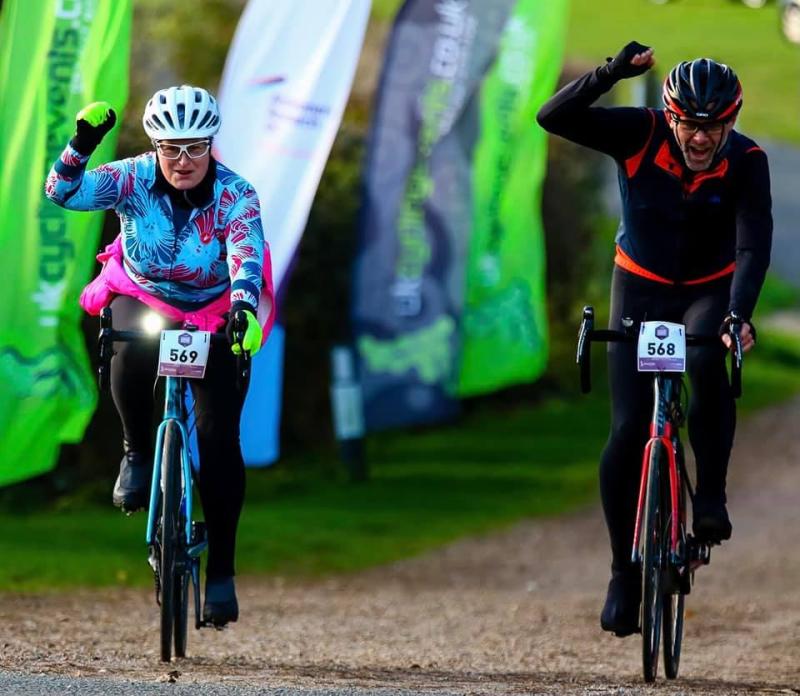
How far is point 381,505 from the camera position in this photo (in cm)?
1384

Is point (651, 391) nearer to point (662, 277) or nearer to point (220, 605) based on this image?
point (662, 277)

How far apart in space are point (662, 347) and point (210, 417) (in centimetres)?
181

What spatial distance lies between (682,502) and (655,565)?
1.11 ft

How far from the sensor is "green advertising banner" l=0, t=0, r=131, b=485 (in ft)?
32.3

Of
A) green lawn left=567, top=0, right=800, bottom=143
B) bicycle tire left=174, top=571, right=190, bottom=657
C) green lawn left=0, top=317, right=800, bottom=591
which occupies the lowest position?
green lawn left=0, top=317, right=800, bottom=591

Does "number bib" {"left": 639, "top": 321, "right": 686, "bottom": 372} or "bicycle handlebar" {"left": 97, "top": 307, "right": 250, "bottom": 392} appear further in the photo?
"number bib" {"left": 639, "top": 321, "right": 686, "bottom": 372}

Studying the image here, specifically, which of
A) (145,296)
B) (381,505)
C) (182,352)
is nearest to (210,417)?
(182,352)

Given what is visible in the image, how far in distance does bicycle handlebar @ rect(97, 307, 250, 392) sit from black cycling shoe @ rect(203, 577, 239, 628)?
0.82 m

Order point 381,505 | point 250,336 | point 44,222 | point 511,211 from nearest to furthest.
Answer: point 250,336
point 44,222
point 381,505
point 511,211

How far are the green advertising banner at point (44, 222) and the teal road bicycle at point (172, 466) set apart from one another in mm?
2829

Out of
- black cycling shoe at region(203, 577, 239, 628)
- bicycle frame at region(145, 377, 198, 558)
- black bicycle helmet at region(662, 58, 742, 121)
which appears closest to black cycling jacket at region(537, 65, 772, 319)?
black bicycle helmet at region(662, 58, 742, 121)

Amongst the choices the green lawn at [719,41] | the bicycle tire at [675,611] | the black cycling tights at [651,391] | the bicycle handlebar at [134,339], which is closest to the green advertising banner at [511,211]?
the bicycle tire at [675,611]

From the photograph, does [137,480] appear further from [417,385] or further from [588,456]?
[588,456]

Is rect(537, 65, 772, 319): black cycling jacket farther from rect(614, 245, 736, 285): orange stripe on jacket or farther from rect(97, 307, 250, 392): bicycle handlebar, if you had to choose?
rect(97, 307, 250, 392): bicycle handlebar
